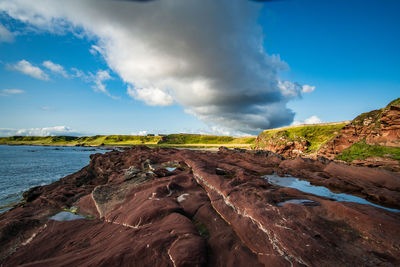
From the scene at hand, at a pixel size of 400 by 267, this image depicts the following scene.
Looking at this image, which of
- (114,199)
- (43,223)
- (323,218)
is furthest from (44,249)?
(323,218)

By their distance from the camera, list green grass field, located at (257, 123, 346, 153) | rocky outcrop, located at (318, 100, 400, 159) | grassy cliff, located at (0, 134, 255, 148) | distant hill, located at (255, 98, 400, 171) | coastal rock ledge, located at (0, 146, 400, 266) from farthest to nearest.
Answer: grassy cliff, located at (0, 134, 255, 148)
green grass field, located at (257, 123, 346, 153)
rocky outcrop, located at (318, 100, 400, 159)
distant hill, located at (255, 98, 400, 171)
coastal rock ledge, located at (0, 146, 400, 266)

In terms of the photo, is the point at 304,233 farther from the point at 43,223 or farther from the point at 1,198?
the point at 1,198

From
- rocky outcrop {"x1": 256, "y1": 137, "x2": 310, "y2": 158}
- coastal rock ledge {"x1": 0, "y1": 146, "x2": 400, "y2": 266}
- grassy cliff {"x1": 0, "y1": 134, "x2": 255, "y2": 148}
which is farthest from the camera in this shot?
grassy cliff {"x1": 0, "y1": 134, "x2": 255, "y2": 148}

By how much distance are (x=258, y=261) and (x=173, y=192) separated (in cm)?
480

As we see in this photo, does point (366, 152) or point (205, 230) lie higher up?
point (366, 152)

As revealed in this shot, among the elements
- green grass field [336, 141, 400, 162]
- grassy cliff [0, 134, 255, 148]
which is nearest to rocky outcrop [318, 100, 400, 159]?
green grass field [336, 141, 400, 162]

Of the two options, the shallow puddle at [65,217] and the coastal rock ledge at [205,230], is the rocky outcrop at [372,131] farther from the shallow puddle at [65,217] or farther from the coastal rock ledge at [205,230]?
the shallow puddle at [65,217]

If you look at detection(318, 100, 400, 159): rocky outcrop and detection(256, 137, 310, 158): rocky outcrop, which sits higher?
detection(318, 100, 400, 159): rocky outcrop

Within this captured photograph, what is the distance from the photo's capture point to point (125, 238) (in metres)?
4.73

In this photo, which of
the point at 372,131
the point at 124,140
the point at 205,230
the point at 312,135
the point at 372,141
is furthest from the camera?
the point at 124,140

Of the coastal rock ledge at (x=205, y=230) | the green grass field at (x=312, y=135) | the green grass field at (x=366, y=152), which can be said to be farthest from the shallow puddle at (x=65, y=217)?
the green grass field at (x=312, y=135)

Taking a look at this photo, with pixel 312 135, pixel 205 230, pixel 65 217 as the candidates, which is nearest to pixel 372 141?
pixel 312 135

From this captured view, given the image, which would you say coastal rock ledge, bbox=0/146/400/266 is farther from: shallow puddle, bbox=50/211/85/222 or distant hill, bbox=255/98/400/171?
distant hill, bbox=255/98/400/171

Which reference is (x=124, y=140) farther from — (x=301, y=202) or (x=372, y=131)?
(x=301, y=202)
